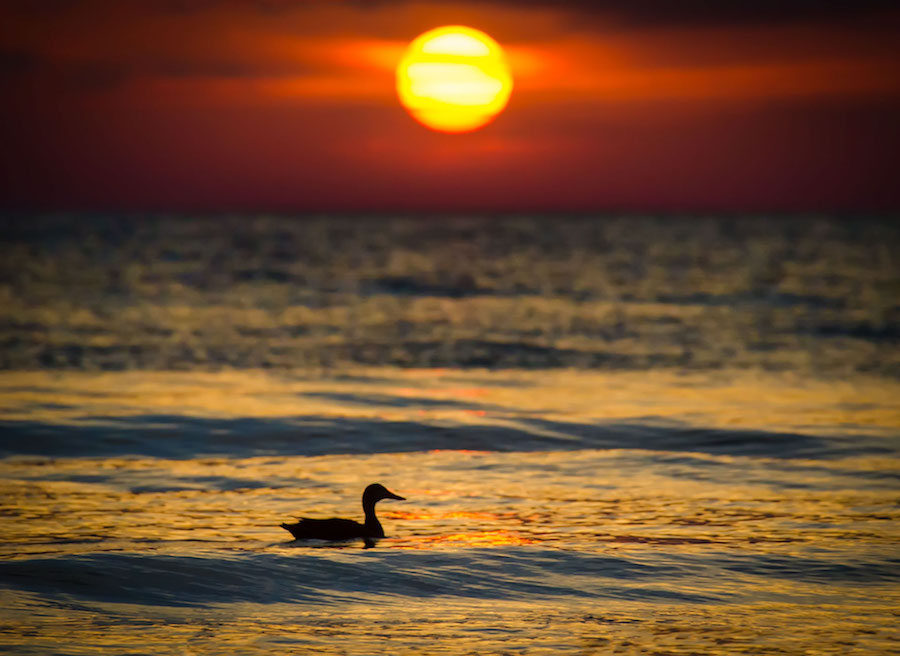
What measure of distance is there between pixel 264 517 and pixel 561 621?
4669 millimetres

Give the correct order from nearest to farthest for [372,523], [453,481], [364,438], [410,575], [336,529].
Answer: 1. [410,575]
2. [336,529]
3. [372,523]
4. [453,481]
5. [364,438]

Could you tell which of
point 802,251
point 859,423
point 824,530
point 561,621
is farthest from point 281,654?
point 802,251

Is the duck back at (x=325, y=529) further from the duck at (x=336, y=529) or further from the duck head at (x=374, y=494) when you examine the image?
the duck head at (x=374, y=494)

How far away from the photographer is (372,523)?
38.8 ft

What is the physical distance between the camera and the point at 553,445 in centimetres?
1684

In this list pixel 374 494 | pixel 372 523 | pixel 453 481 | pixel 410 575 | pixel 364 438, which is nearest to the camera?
pixel 410 575

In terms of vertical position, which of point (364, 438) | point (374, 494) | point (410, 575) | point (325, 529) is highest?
point (364, 438)

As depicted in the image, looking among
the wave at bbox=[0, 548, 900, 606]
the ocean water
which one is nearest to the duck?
the ocean water

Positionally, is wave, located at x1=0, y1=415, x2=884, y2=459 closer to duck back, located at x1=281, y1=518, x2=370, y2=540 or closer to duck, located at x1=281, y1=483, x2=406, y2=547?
duck, located at x1=281, y1=483, x2=406, y2=547

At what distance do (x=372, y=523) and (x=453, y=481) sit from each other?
287 cm

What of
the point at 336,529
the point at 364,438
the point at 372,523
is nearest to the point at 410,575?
the point at 336,529

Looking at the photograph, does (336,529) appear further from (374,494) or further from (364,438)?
(364,438)

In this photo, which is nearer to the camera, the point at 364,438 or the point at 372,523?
the point at 372,523

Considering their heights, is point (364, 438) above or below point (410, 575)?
above
